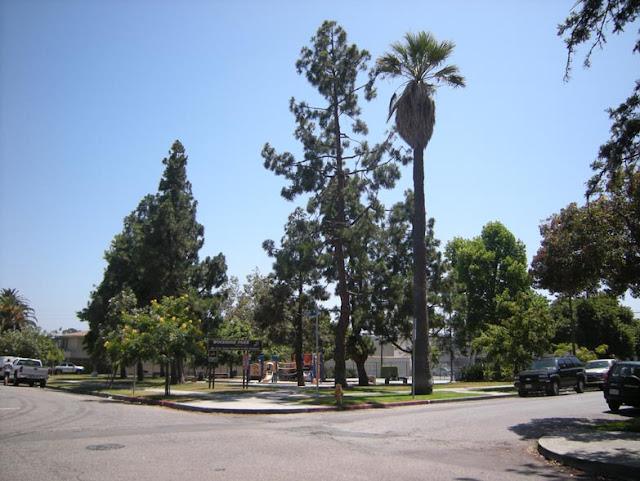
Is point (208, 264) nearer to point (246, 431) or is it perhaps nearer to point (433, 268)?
point (433, 268)

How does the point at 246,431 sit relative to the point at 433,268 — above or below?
below

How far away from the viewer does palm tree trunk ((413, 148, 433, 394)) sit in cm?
2550

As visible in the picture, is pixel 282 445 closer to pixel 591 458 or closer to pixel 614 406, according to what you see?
pixel 591 458

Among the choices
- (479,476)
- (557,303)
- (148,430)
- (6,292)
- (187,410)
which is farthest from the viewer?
(6,292)

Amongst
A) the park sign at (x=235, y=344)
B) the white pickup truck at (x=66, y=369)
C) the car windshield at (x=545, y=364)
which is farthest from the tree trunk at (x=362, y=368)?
the white pickup truck at (x=66, y=369)

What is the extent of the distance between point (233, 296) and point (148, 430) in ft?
183

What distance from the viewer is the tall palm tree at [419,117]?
25.6m

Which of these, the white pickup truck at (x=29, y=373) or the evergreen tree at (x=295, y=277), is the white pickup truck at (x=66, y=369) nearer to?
the white pickup truck at (x=29, y=373)

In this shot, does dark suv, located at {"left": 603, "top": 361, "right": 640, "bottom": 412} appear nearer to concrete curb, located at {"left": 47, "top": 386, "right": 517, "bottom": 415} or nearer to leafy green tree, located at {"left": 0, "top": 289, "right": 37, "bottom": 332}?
concrete curb, located at {"left": 47, "top": 386, "right": 517, "bottom": 415}

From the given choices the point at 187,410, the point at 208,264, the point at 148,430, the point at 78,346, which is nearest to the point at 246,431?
the point at 148,430

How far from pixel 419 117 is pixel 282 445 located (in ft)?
63.9

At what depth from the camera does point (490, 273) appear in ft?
185

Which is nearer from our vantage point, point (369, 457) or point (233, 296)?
point (369, 457)

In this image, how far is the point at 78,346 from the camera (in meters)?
86.3
